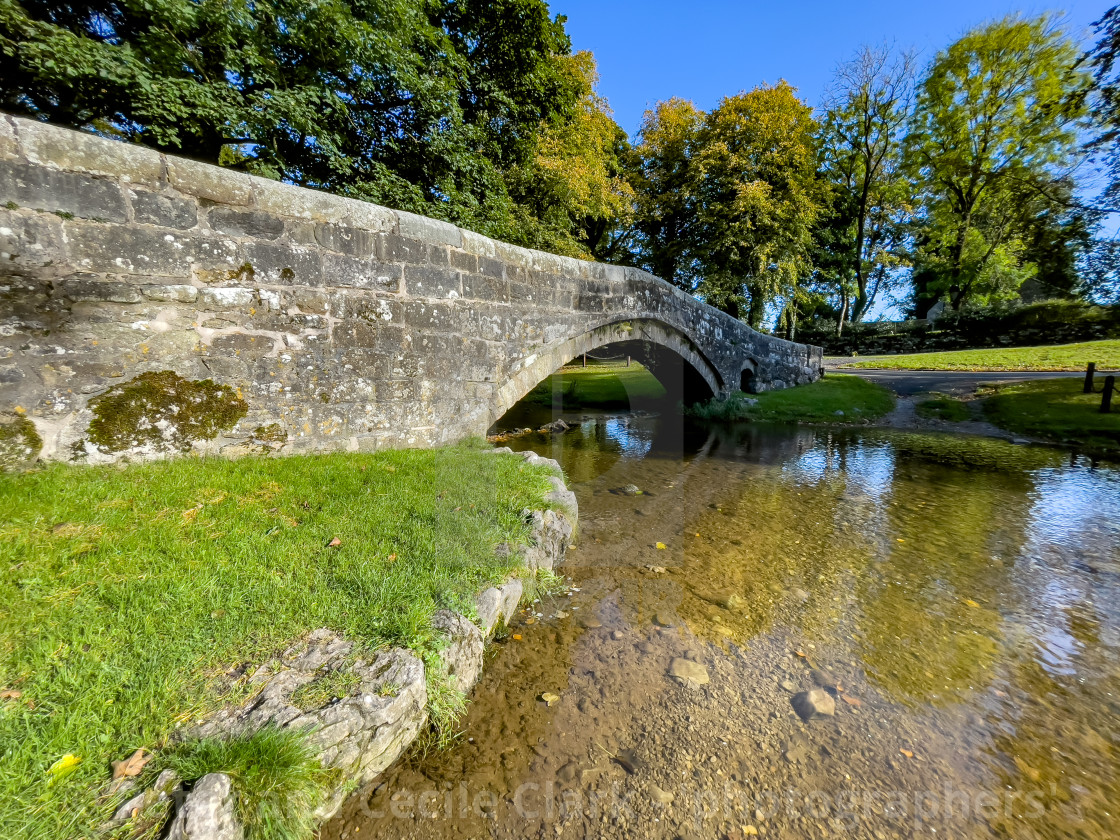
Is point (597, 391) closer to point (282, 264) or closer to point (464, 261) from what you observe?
point (464, 261)

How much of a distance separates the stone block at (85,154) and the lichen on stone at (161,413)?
4.38 ft

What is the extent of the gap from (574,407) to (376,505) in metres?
11.8

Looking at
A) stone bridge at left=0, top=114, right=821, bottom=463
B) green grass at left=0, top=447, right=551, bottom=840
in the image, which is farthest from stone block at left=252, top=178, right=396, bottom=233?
green grass at left=0, top=447, right=551, bottom=840

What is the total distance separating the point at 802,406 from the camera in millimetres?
12469

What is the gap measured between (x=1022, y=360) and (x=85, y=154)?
2425 centimetres

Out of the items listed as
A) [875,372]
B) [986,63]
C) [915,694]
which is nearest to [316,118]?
[915,694]

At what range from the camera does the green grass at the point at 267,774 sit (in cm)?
143

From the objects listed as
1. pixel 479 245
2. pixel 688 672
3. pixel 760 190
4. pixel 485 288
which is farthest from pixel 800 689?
pixel 760 190

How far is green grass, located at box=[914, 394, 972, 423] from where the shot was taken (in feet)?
35.5

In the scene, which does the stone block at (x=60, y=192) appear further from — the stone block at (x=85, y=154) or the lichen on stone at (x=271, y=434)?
the lichen on stone at (x=271, y=434)

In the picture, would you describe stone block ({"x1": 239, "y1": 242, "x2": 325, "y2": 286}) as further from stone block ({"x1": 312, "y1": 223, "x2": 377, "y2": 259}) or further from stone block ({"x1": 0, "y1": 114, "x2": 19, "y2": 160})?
stone block ({"x1": 0, "y1": 114, "x2": 19, "y2": 160})

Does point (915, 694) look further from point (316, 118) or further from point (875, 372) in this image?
point (875, 372)

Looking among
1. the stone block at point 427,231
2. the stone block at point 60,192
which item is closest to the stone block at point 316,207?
the stone block at point 427,231

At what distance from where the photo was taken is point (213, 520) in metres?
2.59
